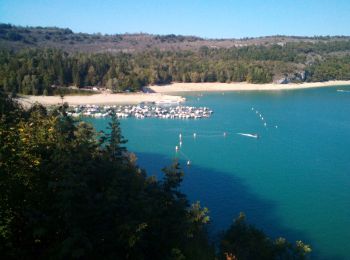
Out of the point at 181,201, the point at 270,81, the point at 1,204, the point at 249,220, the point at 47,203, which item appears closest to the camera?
the point at 1,204

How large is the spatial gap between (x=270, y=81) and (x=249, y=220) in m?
75.3

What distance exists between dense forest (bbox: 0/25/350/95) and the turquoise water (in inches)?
891

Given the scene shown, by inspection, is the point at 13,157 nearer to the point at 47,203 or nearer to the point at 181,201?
the point at 47,203

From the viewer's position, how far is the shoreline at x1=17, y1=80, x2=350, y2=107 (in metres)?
59.4

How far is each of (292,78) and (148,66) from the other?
32610 millimetres

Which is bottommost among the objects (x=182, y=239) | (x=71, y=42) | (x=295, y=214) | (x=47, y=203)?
(x=295, y=214)

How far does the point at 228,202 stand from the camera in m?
20.8

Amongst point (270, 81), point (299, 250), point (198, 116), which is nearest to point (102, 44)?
point (270, 81)

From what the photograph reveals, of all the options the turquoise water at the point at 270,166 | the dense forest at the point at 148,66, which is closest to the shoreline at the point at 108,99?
the dense forest at the point at 148,66

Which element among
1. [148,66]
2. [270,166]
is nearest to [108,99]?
[148,66]

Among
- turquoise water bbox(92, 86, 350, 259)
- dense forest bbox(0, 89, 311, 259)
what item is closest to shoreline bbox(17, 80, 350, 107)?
turquoise water bbox(92, 86, 350, 259)

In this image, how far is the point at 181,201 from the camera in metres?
12.0

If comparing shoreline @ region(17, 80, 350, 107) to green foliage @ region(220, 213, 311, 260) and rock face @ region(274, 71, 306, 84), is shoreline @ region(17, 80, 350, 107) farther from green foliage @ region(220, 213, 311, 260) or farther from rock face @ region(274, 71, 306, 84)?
green foliage @ region(220, 213, 311, 260)

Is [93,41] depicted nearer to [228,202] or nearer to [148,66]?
[148,66]
